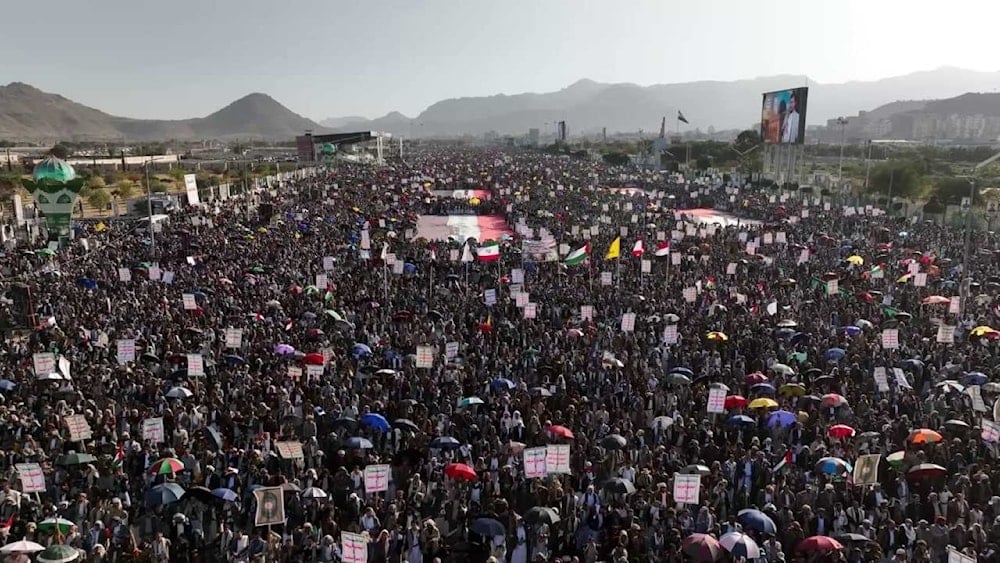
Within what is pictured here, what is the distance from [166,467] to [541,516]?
5.28 m

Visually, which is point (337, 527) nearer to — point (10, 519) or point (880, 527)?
point (10, 519)

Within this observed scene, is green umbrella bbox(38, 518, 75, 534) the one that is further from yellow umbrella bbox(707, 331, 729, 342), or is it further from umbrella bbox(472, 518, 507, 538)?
yellow umbrella bbox(707, 331, 729, 342)

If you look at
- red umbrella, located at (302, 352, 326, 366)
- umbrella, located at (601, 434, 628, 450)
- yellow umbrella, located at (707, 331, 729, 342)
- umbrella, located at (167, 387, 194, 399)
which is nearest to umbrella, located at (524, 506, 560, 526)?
umbrella, located at (601, 434, 628, 450)

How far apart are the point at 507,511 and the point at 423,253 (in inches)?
844

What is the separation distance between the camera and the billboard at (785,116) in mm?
63781

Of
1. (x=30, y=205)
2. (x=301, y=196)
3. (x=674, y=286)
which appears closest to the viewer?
(x=674, y=286)

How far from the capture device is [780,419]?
13188 millimetres

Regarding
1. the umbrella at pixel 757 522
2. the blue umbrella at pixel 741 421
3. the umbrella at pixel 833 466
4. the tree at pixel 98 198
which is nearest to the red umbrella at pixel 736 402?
the blue umbrella at pixel 741 421

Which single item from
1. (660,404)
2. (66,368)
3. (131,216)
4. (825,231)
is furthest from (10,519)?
(131,216)

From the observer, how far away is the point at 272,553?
950 centimetres

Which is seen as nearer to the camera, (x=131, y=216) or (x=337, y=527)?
(x=337, y=527)

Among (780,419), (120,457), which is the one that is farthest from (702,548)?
(120,457)

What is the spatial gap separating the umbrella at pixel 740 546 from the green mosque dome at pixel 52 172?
120 feet

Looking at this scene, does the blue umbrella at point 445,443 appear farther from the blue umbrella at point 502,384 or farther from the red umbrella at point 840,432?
the red umbrella at point 840,432
